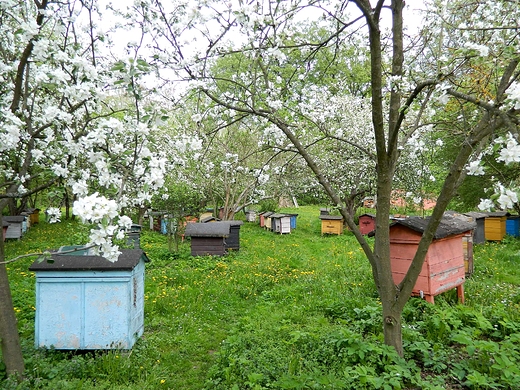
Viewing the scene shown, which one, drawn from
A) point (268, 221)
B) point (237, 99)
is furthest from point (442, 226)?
point (268, 221)

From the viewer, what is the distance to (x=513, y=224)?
1354cm

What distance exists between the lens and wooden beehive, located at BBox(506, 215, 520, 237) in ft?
44.3

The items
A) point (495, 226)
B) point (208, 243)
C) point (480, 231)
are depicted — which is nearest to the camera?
point (208, 243)

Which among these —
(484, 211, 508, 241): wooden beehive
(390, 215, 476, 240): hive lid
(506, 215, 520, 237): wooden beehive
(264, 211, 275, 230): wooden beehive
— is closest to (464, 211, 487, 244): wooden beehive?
(484, 211, 508, 241): wooden beehive

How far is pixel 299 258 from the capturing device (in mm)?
11055

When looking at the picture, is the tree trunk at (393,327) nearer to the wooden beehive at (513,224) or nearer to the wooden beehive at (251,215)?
the wooden beehive at (513,224)

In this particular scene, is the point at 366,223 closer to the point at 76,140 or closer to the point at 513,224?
the point at 513,224

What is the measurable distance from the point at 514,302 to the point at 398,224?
7.49 ft

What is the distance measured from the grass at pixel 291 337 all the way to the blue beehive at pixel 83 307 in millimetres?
183

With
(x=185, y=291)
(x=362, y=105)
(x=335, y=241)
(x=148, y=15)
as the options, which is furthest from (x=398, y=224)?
(x=362, y=105)

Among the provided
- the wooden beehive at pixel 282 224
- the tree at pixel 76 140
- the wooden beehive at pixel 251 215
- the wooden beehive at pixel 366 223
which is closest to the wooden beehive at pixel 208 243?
the wooden beehive at pixel 282 224

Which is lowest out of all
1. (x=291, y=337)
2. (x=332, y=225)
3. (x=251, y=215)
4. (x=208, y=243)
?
(x=291, y=337)

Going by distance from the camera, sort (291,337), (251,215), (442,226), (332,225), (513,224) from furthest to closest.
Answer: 1. (251,215)
2. (332,225)
3. (513,224)
4. (442,226)
5. (291,337)

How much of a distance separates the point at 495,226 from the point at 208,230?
32.3 ft
